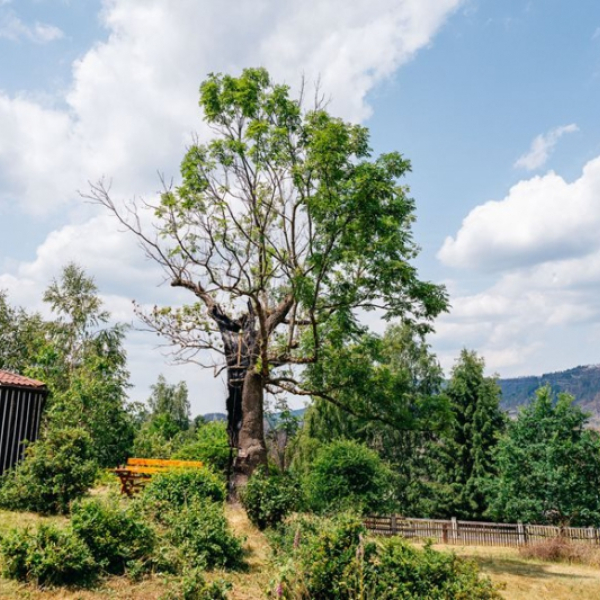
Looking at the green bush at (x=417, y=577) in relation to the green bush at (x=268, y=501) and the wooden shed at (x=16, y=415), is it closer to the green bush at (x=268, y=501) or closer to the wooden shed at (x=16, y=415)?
the green bush at (x=268, y=501)

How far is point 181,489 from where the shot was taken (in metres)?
11.4

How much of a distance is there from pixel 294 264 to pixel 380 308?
2.53 metres

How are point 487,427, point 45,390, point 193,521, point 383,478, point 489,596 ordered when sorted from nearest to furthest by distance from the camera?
point 489,596 → point 193,521 → point 45,390 → point 383,478 → point 487,427

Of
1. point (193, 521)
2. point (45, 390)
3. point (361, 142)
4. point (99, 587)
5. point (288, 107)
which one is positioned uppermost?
point (288, 107)

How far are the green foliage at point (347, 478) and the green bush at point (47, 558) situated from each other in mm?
9224

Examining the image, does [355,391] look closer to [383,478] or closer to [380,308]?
[380,308]

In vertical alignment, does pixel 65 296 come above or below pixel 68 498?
above

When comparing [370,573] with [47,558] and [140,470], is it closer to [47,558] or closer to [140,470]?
[47,558]

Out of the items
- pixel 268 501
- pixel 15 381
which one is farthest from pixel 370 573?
pixel 15 381

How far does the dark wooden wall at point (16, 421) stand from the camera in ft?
47.5

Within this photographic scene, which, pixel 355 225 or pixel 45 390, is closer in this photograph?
pixel 355 225

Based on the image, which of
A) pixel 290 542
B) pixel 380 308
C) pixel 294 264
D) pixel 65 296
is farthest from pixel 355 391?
pixel 65 296

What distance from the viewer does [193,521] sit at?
32.3ft

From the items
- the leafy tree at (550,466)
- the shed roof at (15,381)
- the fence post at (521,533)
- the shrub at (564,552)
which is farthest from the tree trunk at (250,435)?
the fence post at (521,533)
